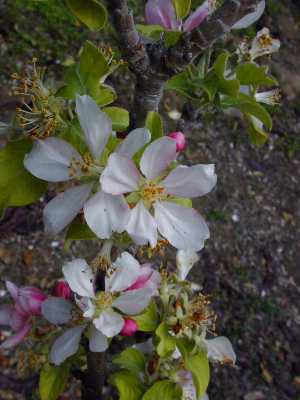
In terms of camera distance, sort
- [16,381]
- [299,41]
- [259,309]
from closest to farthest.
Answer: [16,381]
[259,309]
[299,41]

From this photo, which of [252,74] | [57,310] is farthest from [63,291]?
[252,74]

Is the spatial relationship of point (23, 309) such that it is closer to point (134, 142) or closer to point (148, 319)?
point (148, 319)

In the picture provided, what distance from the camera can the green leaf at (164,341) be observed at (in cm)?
95

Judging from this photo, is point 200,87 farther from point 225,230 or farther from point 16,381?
point 225,230

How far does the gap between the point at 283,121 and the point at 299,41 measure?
68 cm

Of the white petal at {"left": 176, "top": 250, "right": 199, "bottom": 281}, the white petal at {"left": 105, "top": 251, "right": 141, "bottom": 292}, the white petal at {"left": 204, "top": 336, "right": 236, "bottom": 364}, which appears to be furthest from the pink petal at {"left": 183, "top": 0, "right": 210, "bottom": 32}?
the white petal at {"left": 204, "top": 336, "right": 236, "bottom": 364}

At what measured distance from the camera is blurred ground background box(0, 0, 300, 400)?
214cm

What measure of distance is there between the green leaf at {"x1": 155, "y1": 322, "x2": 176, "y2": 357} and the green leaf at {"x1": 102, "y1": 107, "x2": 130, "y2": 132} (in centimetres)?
35

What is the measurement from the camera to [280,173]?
2.83 m

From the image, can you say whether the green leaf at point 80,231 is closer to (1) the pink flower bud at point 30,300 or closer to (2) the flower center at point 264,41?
(1) the pink flower bud at point 30,300

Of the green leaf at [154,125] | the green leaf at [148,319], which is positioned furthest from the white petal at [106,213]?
the green leaf at [148,319]

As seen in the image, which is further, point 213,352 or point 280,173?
point 280,173

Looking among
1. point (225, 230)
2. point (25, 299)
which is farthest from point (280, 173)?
point (25, 299)

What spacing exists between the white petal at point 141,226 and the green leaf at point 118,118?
13 cm
